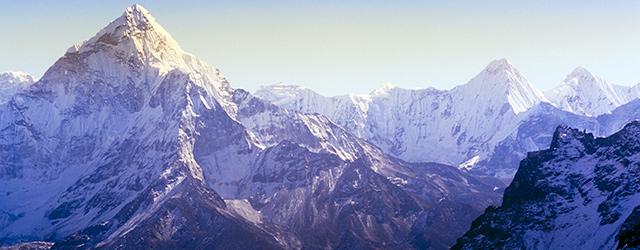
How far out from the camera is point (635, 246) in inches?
7254
